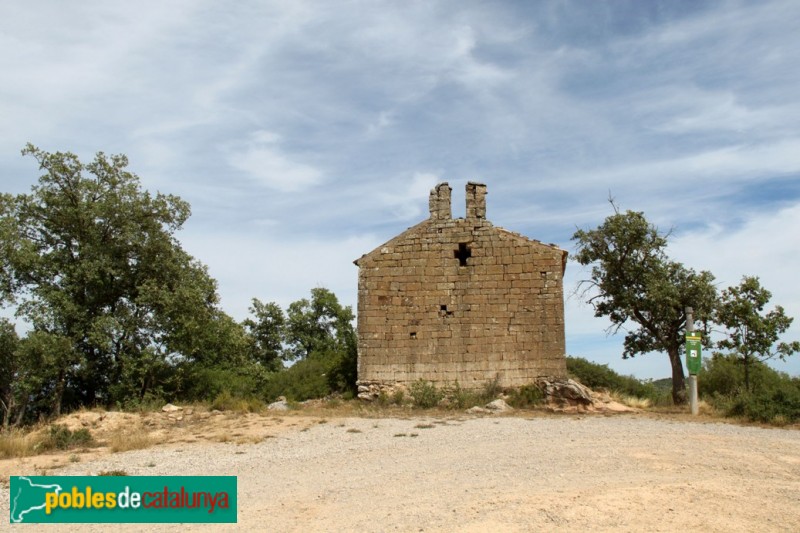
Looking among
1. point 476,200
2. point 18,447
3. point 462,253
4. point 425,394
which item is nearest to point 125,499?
point 18,447

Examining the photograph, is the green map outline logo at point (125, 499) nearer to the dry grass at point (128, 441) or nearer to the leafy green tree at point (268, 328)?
the dry grass at point (128, 441)

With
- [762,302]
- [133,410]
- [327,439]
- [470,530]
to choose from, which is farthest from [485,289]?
[470,530]

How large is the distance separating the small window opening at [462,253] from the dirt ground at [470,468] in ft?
15.8

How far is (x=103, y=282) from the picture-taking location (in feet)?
61.0

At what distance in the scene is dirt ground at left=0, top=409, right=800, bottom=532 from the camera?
23.0ft

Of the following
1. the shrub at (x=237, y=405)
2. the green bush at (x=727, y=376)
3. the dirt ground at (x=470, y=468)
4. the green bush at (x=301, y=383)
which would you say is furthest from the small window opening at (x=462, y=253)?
the green bush at (x=727, y=376)

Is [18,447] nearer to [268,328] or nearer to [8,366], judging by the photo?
[8,366]

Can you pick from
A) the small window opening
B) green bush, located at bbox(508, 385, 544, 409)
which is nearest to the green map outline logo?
green bush, located at bbox(508, 385, 544, 409)

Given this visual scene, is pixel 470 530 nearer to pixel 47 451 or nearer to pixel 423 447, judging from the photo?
pixel 423 447

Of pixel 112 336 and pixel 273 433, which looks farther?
pixel 112 336

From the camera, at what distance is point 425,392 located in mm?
16609

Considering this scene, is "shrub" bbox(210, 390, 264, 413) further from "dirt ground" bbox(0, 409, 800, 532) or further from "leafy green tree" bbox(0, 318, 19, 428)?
"leafy green tree" bbox(0, 318, 19, 428)

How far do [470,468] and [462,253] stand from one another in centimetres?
949

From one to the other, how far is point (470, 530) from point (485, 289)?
11.3m
